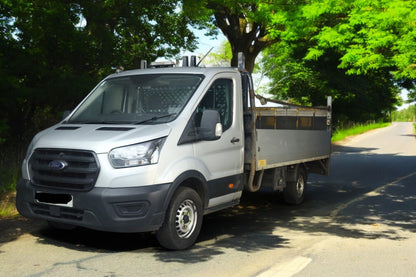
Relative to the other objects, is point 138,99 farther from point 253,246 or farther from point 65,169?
point 253,246

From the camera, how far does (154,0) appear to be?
1539 cm

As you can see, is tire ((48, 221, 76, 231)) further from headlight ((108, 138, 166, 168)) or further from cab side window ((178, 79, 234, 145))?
cab side window ((178, 79, 234, 145))

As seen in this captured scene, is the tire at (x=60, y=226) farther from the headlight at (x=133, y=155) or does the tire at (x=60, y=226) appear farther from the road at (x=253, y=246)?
the headlight at (x=133, y=155)

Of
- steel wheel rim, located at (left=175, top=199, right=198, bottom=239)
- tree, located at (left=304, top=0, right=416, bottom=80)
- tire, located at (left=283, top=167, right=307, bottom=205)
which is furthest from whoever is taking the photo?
tree, located at (left=304, top=0, right=416, bottom=80)

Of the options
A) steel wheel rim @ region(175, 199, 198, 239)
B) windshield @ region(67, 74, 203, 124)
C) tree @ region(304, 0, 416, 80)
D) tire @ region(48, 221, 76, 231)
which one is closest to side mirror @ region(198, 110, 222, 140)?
windshield @ region(67, 74, 203, 124)

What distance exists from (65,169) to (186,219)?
156 centimetres

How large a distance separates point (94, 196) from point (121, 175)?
378 mm

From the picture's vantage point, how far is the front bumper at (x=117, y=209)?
17.6 feet

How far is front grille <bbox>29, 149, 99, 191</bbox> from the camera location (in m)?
5.47

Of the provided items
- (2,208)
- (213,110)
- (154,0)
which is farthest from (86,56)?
(213,110)

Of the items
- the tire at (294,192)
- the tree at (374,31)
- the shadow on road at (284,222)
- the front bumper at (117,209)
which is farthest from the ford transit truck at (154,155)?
the tree at (374,31)

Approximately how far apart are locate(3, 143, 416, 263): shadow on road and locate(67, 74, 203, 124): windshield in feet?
5.12

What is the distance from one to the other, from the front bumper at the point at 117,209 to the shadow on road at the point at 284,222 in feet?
1.71

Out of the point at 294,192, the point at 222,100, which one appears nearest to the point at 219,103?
the point at 222,100
